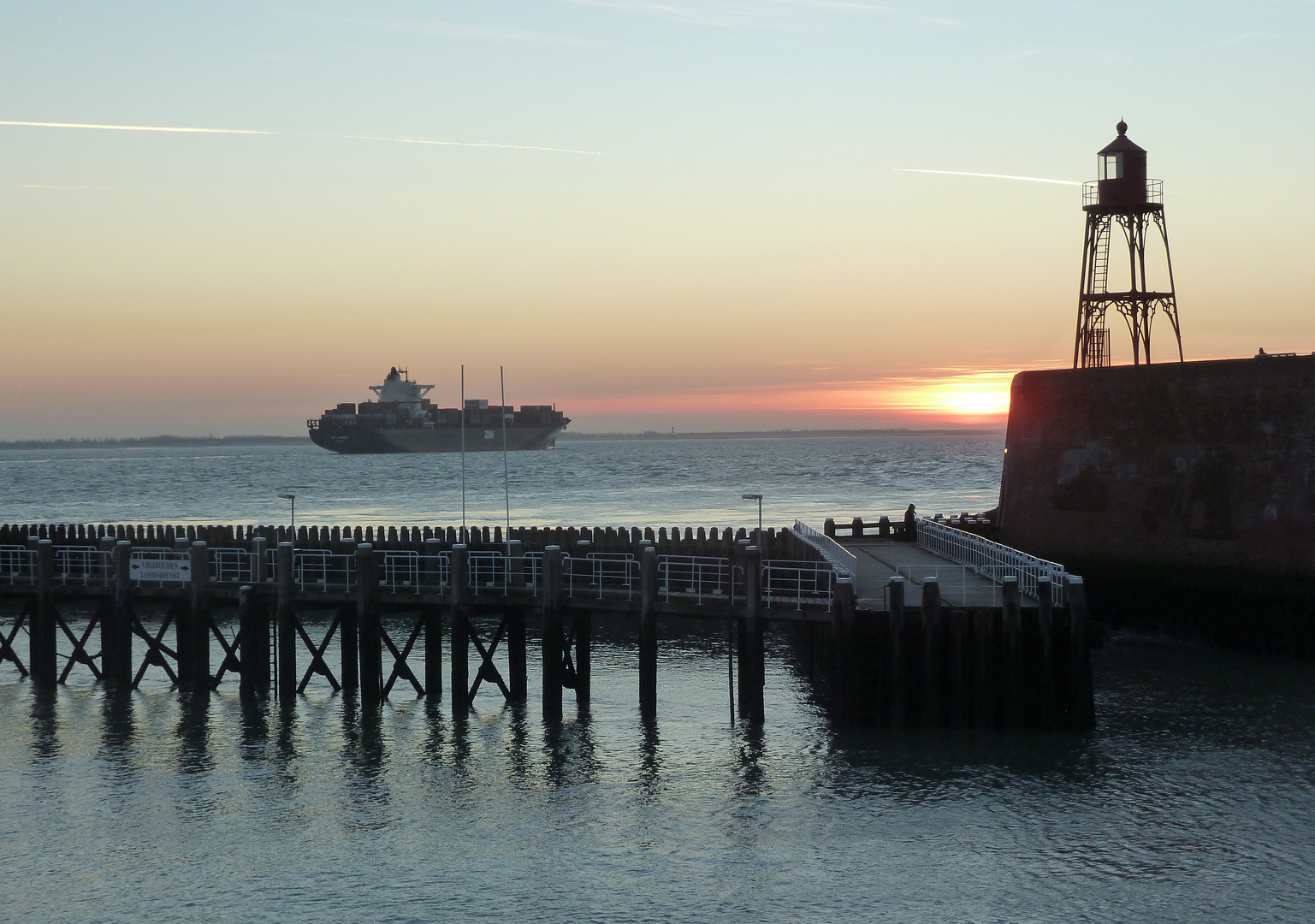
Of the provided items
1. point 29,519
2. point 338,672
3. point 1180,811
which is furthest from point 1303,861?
point 29,519

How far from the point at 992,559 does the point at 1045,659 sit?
5701 mm

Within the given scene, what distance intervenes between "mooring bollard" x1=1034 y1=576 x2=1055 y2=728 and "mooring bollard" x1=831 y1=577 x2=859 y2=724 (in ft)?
10.0

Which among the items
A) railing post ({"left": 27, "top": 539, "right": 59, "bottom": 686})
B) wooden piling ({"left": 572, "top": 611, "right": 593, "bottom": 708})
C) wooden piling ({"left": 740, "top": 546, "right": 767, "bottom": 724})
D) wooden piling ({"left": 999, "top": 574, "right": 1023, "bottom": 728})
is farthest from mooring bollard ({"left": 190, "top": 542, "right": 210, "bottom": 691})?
wooden piling ({"left": 999, "top": 574, "right": 1023, "bottom": 728})

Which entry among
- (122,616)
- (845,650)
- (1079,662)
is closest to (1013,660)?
(1079,662)

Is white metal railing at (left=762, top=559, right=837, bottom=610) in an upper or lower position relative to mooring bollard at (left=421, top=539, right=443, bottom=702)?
upper

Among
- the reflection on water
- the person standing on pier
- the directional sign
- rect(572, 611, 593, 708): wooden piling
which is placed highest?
the directional sign

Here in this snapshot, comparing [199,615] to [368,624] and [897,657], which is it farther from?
[897,657]

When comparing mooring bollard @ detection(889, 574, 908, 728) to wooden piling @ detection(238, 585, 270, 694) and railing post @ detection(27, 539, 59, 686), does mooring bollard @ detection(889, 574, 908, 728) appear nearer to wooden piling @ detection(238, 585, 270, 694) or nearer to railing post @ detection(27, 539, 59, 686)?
wooden piling @ detection(238, 585, 270, 694)

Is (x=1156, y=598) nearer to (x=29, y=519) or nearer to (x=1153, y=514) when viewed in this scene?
(x=1153, y=514)

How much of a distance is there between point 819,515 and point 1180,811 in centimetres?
5927

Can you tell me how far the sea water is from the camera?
15430mm

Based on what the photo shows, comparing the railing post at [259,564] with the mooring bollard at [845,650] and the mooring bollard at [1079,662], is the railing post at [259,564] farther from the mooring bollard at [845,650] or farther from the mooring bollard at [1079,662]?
the mooring bollard at [1079,662]

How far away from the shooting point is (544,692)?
23734 millimetres

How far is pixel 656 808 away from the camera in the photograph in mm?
18594
